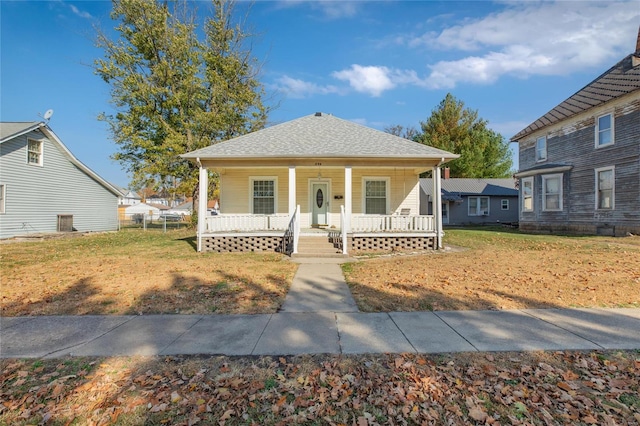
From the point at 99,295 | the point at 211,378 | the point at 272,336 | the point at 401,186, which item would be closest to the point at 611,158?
the point at 401,186

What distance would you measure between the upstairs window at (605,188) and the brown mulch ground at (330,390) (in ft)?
49.8

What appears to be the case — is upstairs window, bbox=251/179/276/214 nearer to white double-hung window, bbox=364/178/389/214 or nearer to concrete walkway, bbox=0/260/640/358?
white double-hung window, bbox=364/178/389/214

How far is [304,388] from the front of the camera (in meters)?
2.83

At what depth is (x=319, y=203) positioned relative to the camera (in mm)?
13734

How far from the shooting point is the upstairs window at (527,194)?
18.9 metres

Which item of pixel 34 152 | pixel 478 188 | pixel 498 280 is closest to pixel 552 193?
pixel 478 188

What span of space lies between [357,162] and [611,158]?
1252 centimetres

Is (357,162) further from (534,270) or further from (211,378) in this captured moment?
(211,378)

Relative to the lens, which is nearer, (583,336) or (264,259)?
(583,336)

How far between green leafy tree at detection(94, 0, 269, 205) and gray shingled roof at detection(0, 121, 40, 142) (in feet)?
14.9

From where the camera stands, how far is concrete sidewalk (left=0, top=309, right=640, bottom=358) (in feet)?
11.9

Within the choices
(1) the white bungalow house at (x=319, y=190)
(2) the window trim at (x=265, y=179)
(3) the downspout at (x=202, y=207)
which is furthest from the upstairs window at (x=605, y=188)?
(3) the downspout at (x=202, y=207)

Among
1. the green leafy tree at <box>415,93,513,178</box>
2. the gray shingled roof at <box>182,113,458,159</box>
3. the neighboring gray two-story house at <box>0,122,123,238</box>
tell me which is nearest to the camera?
the gray shingled roof at <box>182,113,458,159</box>

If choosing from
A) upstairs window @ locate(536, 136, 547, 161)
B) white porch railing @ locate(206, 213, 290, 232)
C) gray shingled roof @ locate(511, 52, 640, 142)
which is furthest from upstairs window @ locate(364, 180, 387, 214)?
upstairs window @ locate(536, 136, 547, 161)
